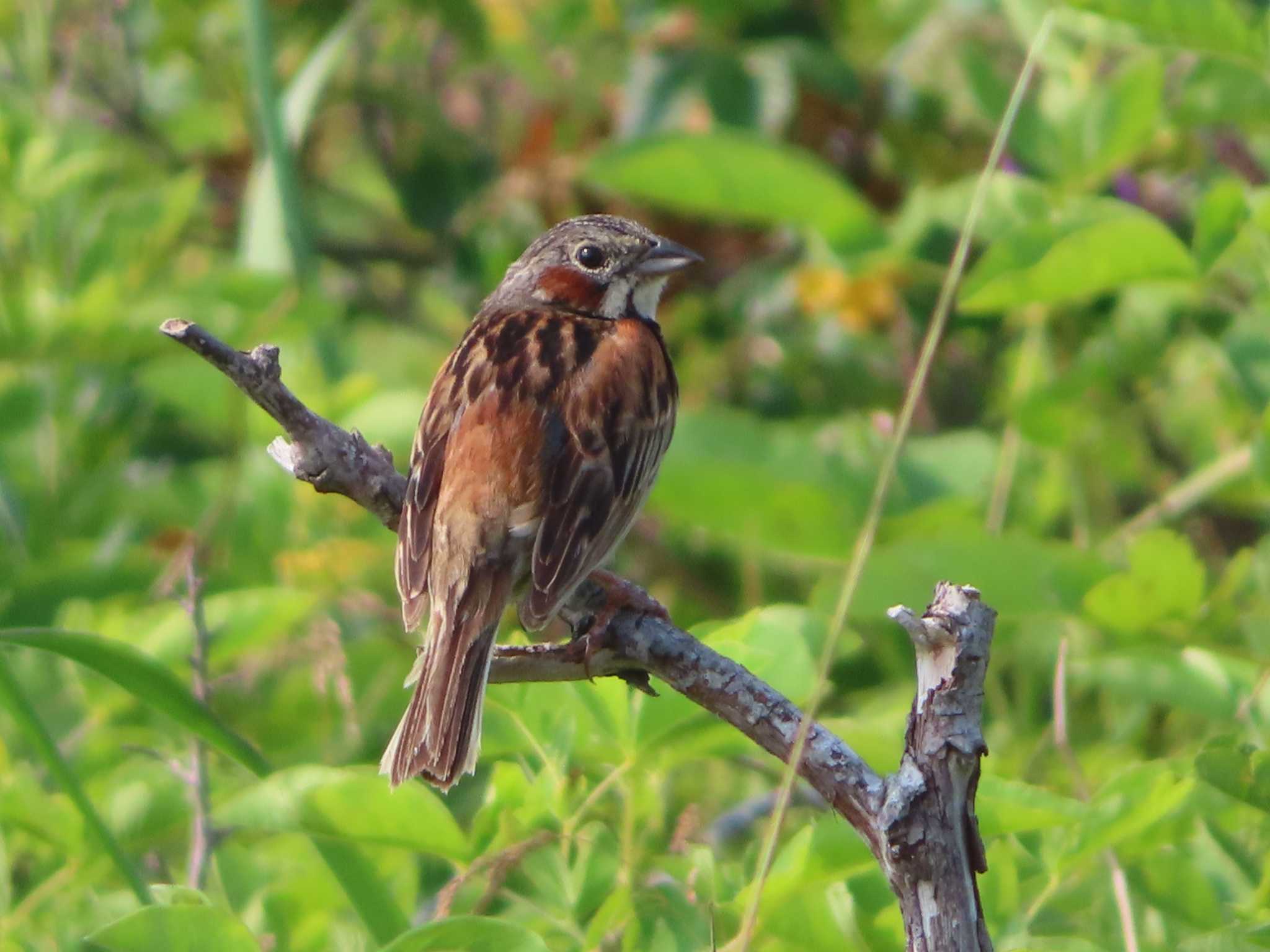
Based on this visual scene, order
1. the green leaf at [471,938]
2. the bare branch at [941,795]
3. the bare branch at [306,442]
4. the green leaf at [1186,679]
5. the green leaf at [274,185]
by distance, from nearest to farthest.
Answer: the bare branch at [941,795] → the green leaf at [471,938] → the bare branch at [306,442] → the green leaf at [1186,679] → the green leaf at [274,185]

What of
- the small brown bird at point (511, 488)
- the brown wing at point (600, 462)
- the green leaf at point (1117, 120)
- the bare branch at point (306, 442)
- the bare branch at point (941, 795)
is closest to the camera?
the bare branch at point (941, 795)

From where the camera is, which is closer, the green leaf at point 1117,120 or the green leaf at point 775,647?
the green leaf at point 775,647

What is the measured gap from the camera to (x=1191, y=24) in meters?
3.07

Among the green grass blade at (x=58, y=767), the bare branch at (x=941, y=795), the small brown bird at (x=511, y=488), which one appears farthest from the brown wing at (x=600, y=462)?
the bare branch at (x=941, y=795)

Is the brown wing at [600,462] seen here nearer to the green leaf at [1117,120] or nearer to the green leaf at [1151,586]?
the green leaf at [1151,586]

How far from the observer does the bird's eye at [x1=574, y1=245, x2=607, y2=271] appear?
3715 millimetres

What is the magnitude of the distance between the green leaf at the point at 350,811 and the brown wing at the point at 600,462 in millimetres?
467

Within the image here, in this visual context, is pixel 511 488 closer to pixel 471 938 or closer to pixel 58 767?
pixel 58 767

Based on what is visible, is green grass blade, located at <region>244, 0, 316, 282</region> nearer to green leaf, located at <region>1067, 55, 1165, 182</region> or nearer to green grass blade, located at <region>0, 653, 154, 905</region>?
green leaf, located at <region>1067, 55, 1165, 182</region>

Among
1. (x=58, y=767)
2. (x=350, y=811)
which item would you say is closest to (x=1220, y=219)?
(x=350, y=811)

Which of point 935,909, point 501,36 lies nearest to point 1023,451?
point 501,36

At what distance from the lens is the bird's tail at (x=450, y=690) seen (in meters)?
2.44

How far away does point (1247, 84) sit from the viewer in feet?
11.9

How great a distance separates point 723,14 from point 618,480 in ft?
8.51
